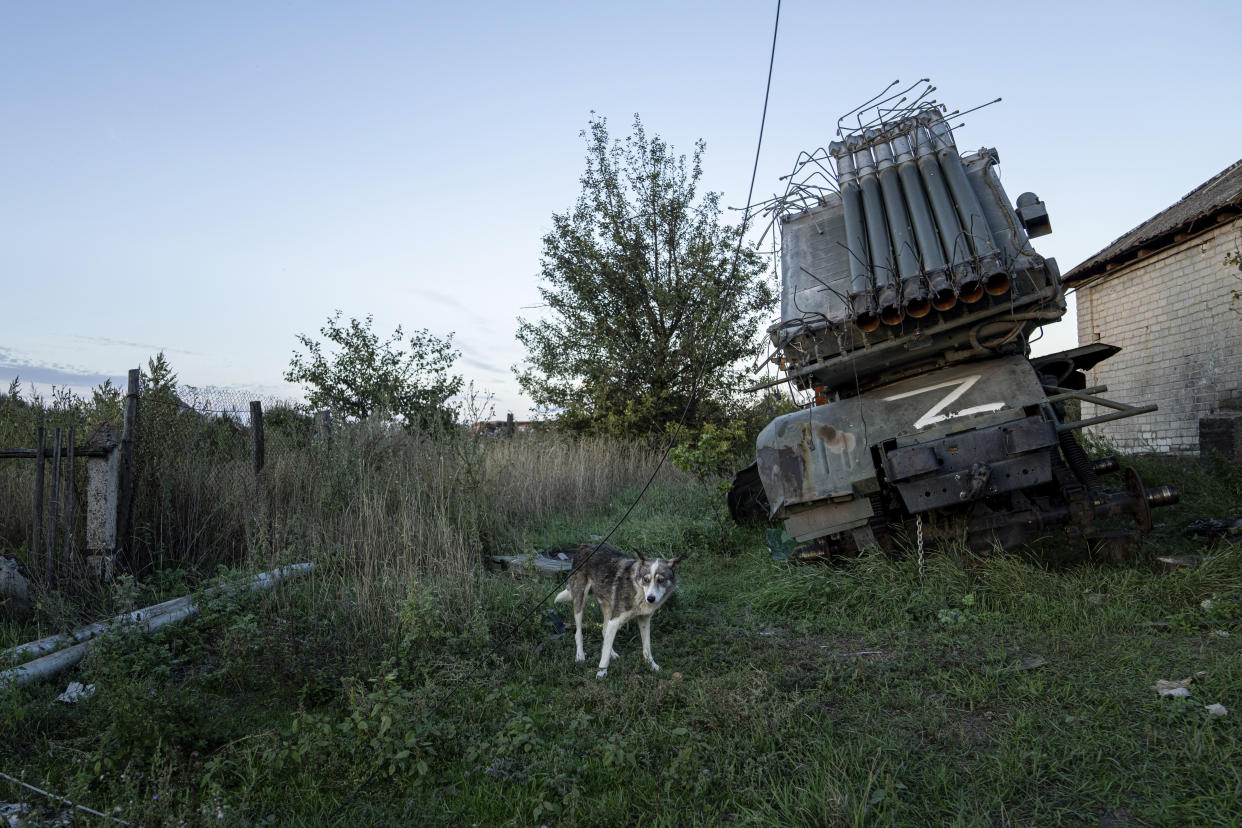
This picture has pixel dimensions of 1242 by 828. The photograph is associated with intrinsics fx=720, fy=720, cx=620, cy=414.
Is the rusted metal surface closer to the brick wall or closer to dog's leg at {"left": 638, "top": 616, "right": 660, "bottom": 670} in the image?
dog's leg at {"left": 638, "top": 616, "right": 660, "bottom": 670}

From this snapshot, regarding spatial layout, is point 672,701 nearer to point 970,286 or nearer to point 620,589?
point 620,589

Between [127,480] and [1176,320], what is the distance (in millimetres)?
14752

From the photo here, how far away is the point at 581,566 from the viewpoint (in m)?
5.30

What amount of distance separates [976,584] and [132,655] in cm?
574

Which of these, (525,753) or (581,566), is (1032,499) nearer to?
(581,566)

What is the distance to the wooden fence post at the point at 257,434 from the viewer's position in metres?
8.14

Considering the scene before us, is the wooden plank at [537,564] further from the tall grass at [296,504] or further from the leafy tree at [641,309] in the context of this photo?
the leafy tree at [641,309]

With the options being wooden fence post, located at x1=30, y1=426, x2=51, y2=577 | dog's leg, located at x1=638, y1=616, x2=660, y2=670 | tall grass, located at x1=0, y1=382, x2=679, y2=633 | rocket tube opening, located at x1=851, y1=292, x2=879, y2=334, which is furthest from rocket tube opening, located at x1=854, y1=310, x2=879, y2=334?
wooden fence post, located at x1=30, y1=426, x2=51, y2=577

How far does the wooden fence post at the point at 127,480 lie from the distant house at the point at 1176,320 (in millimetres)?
12868

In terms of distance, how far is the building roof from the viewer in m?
10.6

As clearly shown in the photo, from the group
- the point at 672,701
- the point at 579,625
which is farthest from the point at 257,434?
the point at 672,701

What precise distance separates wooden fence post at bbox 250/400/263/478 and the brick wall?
12556 millimetres

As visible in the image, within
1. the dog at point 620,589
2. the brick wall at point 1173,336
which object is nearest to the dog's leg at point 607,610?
the dog at point 620,589

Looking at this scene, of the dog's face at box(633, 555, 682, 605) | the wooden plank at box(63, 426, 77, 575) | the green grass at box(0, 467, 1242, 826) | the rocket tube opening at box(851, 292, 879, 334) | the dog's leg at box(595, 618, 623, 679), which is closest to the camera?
the green grass at box(0, 467, 1242, 826)
